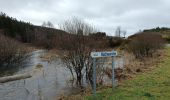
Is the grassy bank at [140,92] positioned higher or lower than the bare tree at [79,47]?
lower

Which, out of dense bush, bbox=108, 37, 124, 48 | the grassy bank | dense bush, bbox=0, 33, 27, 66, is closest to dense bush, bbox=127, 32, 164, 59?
dense bush, bbox=108, 37, 124, 48

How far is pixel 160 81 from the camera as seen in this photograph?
11914mm

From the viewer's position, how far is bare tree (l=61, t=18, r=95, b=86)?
44.2 feet

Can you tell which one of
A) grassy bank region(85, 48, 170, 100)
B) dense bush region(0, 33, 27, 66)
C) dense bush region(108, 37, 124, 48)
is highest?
dense bush region(108, 37, 124, 48)

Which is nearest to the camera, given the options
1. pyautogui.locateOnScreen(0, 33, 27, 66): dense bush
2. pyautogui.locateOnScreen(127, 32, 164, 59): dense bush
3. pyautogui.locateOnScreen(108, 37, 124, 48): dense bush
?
pyautogui.locateOnScreen(108, 37, 124, 48): dense bush

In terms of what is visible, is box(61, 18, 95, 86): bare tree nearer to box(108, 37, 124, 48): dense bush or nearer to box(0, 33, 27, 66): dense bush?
box(108, 37, 124, 48): dense bush

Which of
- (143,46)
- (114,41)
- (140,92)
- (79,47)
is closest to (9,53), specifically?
(114,41)

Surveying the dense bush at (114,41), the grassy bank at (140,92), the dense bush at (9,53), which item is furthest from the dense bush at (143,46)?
the grassy bank at (140,92)

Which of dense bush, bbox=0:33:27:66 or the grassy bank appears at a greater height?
dense bush, bbox=0:33:27:66

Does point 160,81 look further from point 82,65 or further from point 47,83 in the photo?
point 47,83

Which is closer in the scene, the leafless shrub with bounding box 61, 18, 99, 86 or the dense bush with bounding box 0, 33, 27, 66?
the leafless shrub with bounding box 61, 18, 99, 86

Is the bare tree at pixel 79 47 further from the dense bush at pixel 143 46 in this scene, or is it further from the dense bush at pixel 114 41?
the dense bush at pixel 143 46

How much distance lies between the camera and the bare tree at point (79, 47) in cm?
1348

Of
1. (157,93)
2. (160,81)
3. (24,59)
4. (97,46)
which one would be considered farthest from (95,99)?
(24,59)
